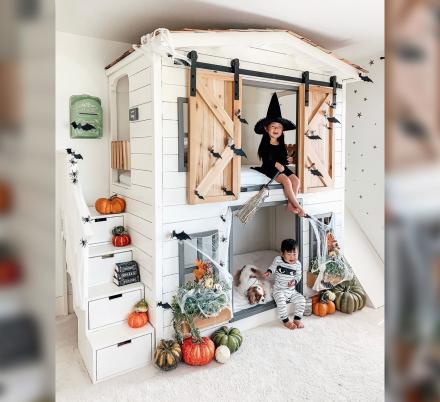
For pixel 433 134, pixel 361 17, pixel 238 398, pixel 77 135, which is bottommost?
pixel 238 398

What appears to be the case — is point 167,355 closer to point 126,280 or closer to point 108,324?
point 108,324

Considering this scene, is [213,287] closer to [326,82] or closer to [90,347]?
[90,347]

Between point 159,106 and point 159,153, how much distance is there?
31cm

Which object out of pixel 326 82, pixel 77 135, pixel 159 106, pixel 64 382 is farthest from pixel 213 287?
pixel 326 82

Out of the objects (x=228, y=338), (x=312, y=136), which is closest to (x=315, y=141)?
(x=312, y=136)

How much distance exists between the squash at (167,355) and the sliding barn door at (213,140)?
1009 mm

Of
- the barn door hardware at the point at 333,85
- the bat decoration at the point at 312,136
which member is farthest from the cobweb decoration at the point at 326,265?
the barn door hardware at the point at 333,85

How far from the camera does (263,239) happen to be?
156 inches

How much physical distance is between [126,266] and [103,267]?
0.53 feet

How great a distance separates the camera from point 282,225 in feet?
12.2

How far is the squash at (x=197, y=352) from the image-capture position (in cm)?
244

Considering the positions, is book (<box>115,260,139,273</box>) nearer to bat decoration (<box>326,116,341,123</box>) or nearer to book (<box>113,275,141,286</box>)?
book (<box>113,275,141,286</box>)

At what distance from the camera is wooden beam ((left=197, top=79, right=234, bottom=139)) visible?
2.50 m

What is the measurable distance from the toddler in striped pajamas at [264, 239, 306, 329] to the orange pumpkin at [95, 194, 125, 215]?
1384mm
